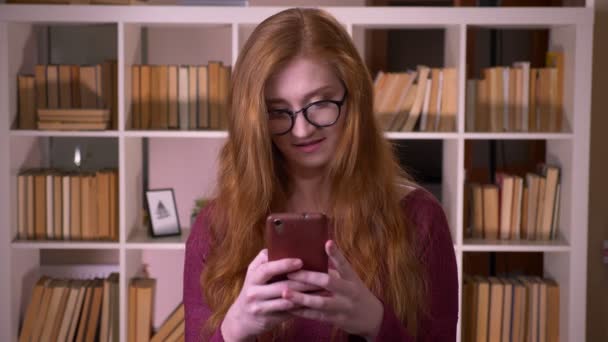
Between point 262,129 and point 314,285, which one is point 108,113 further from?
point 314,285

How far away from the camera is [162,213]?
3.30 metres

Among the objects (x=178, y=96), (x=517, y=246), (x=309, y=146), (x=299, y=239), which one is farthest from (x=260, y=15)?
(x=299, y=239)

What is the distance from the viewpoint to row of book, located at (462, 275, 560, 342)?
3.23m

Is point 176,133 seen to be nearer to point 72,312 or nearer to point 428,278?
point 72,312

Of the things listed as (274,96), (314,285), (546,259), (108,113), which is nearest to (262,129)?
(274,96)

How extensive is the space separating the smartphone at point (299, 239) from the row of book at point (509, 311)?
2.05 metres

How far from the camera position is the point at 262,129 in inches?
59.9

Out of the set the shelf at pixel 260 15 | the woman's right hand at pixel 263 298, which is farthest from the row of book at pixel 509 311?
the woman's right hand at pixel 263 298

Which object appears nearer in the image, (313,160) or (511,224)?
(313,160)

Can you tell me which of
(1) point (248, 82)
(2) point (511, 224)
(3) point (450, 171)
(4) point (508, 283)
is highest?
(1) point (248, 82)

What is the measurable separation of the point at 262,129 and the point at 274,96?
67mm

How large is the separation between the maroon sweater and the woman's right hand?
282mm

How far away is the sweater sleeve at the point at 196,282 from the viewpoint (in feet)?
5.31

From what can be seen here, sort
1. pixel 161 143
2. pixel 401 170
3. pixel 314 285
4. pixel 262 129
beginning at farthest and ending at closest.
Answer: pixel 161 143
pixel 401 170
pixel 262 129
pixel 314 285
